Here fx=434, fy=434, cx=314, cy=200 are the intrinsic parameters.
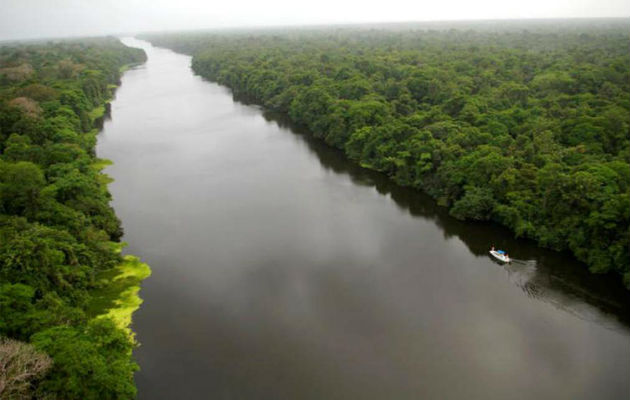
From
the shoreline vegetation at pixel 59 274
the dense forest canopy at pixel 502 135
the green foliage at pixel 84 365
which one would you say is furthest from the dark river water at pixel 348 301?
the green foliage at pixel 84 365

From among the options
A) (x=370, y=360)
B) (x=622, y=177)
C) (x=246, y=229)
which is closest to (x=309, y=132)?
(x=246, y=229)

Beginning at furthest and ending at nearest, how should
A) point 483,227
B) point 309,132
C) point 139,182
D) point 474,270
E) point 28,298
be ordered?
1. point 309,132
2. point 139,182
3. point 483,227
4. point 474,270
5. point 28,298

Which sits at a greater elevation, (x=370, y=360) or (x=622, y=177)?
(x=622, y=177)

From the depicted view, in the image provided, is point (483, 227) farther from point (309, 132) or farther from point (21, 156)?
point (21, 156)

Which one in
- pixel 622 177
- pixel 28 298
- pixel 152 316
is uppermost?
pixel 622 177

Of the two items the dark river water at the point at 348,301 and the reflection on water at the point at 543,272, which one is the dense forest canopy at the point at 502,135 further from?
the dark river water at the point at 348,301

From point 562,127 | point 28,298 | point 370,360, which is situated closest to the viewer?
point 28,298
